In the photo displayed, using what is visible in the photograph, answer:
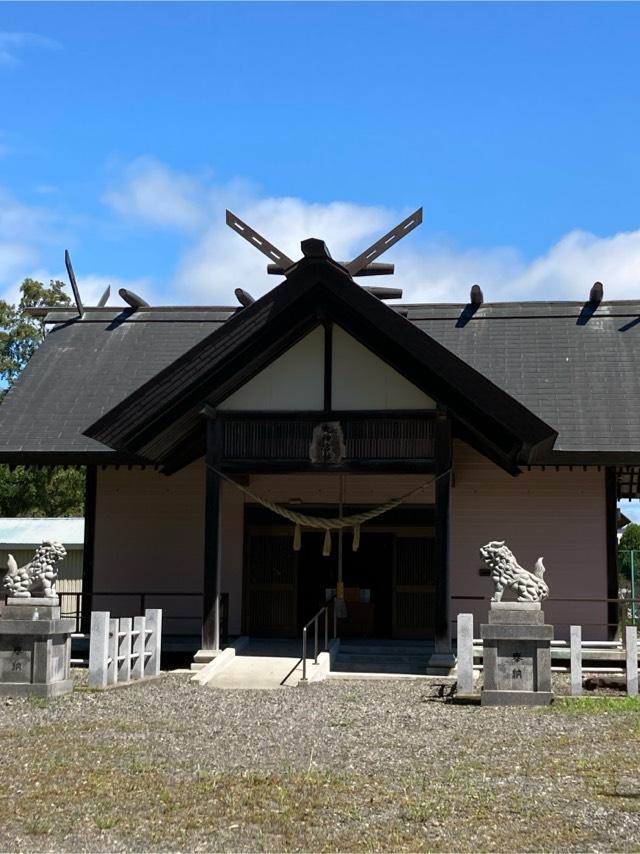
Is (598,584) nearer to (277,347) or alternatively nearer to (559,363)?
(559,363)

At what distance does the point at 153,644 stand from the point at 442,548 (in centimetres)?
434

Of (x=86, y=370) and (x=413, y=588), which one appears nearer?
(x=413, y=588)

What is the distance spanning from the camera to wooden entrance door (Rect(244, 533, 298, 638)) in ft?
65.8

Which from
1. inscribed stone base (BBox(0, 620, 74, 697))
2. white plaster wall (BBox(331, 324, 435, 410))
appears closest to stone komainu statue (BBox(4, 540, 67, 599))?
inscribed stone base (BBox(0, 620, 74, 697))

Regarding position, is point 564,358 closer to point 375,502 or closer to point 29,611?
point 375,502

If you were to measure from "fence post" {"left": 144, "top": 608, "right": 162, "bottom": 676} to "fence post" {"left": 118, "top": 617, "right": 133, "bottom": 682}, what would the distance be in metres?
0.93

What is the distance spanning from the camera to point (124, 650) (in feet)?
49.0

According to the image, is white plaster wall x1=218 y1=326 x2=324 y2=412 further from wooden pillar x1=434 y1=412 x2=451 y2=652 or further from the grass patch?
the grass patch

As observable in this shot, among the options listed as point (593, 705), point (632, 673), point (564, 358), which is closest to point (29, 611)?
point (593, 705)

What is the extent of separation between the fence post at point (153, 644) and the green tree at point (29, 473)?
26.3 metres

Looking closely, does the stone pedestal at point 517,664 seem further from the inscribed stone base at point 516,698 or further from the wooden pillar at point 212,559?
the wooden pillar at point 212,559

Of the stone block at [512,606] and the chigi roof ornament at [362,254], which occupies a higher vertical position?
the chigi roof ornament at [362,254]

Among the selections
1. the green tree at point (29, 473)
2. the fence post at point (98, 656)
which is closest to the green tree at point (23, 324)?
the green tree at point (29, 473)

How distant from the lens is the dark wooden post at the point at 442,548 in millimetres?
15758
